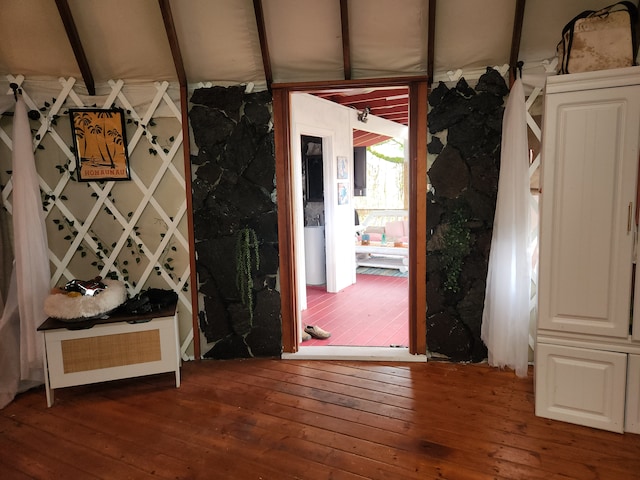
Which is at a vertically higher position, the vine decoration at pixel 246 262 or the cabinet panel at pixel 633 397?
the vine decoration at pixel 246 262

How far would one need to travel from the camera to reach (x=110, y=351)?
2271 mm

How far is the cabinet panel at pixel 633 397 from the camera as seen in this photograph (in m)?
1.79

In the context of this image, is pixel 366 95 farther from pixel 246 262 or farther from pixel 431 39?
pixel 246 262

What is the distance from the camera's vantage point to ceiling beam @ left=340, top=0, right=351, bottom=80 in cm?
217

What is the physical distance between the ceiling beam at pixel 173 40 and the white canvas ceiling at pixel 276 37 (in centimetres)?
7

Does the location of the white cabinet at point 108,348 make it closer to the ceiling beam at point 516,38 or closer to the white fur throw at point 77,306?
the white fur throw at point 77,306

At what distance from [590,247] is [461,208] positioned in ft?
2.55

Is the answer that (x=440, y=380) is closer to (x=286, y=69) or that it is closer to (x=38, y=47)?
(x=286, y=69)

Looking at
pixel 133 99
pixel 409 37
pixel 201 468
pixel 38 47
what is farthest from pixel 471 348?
pixel 38 47

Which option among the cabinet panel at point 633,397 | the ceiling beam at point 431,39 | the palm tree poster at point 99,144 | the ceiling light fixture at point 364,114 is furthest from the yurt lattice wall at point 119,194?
the ceiling light fixture at point 364,114

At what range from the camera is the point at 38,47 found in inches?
92.5

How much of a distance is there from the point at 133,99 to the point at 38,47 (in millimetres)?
544

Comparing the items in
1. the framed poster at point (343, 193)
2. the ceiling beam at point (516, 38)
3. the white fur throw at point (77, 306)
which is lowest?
the white fur throw at point (77, 306)

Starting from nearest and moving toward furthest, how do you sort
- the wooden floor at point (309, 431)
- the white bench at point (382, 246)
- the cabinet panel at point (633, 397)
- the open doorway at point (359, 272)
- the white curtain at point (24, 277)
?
1. the wooden floor at point (309, 431)
2. the cabinet panel at point (633, 397)
3. the white curtain at point (24, 277)
4. the open doorway at point (359, 272)
5. the white bench at point (382, 246)
